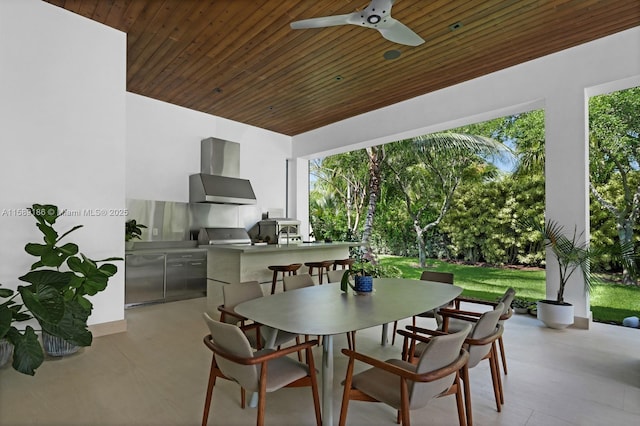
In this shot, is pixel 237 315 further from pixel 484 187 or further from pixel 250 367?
pixel 484 187

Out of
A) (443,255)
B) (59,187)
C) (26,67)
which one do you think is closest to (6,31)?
(26,67)

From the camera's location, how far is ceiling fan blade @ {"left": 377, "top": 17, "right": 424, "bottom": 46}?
2.75 m

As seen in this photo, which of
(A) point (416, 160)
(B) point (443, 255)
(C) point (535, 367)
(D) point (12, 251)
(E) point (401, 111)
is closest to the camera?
(C) point (535, 367)

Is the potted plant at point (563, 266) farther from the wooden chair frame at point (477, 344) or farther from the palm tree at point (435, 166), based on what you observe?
the palm tree at point (435, 166)

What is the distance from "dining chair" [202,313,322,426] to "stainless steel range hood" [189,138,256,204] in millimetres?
4677

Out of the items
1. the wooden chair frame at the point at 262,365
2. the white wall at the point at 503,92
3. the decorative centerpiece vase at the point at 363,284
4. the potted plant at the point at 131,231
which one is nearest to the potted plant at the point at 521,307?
the white wall at the point at 503,92

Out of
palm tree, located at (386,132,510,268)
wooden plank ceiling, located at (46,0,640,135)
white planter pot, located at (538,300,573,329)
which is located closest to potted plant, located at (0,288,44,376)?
wooden plank ceiling, located at (46,0,640,135)

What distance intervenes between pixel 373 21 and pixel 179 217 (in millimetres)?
4982

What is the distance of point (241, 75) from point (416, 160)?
571cm

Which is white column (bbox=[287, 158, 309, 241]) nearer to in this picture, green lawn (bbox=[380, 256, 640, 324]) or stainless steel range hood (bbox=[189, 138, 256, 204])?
stainless steel range hood (bbox=[189, 138, 256, 204])

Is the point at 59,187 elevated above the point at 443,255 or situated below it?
above

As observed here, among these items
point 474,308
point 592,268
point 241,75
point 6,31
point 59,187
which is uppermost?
point 241,75

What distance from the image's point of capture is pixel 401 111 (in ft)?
19.9

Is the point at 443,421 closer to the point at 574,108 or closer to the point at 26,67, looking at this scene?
the point at 574,108
